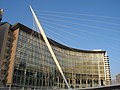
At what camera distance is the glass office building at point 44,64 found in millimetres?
74188

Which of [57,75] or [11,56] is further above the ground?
[11,56]

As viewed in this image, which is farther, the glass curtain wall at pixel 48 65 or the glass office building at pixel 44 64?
the glass curtain wall at pixel 48 65

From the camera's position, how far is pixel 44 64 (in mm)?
86812

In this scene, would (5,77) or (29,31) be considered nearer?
(5,77)

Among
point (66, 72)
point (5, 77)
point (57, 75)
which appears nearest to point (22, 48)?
point (5, 77)

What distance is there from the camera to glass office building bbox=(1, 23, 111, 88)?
7419 centimetres

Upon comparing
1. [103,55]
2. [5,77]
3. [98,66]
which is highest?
[103,55]

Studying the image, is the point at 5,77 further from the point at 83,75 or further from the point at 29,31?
the point at 83,75

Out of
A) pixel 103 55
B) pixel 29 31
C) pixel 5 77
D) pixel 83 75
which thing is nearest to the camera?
pixel 5 77

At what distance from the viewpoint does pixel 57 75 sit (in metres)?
94.6

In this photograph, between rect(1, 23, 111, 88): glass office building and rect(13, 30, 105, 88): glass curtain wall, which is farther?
rect(13, 30, 105, 88): glass curtain wall

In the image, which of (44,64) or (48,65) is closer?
(44,64)

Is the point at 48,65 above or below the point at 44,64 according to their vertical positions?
below

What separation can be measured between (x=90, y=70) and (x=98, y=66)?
18.7 feet
